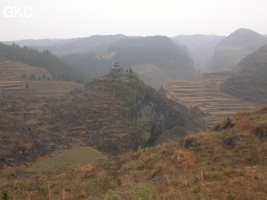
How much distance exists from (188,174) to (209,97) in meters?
69.5

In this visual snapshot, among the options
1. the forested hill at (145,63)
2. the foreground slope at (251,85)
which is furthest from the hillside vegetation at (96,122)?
the forested hill at (145,63)

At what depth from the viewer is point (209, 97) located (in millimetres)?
73875

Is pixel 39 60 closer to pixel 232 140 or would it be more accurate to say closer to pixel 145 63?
pixel 145 63

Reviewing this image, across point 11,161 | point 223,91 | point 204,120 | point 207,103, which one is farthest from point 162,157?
point 223,91

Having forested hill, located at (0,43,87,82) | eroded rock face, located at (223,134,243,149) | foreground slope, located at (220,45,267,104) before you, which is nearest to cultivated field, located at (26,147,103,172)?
eroded rock face, located at (223,134,243,149)

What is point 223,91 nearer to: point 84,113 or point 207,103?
point 207,103

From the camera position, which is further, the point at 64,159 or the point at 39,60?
the point at 39,60

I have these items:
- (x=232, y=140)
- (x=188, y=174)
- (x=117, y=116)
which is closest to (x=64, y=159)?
(x=117, y=116)

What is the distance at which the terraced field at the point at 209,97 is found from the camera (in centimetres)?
5967

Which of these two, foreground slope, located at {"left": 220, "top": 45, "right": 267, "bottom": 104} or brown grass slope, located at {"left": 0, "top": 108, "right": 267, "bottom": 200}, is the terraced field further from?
brown grass slope, located at {"left": 0, "top": 108, "right": 267, "bottom": 200}

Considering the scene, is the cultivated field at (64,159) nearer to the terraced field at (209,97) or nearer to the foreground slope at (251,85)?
the terraced field at (209,97)

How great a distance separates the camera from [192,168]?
34.0 feet

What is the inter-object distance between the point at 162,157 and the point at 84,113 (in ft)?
92.6

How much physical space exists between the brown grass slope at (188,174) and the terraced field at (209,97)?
40172 millimetres
